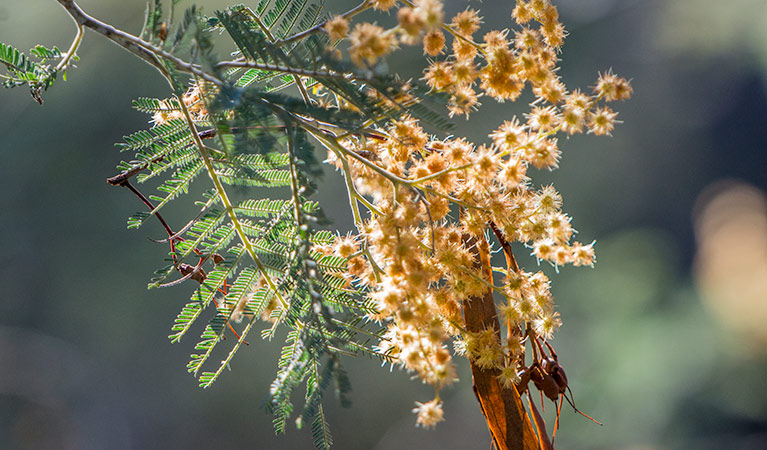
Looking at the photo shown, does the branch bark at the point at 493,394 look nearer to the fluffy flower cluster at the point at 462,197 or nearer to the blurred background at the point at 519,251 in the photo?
the fluffy flower cluster at the point at 462,197

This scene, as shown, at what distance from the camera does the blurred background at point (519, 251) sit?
126 inches

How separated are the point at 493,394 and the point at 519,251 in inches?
122

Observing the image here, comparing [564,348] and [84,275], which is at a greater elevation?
[564,348]

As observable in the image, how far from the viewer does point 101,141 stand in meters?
3.76

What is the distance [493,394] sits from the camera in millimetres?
425

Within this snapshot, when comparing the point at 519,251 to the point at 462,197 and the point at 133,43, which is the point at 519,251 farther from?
the point at 133,43

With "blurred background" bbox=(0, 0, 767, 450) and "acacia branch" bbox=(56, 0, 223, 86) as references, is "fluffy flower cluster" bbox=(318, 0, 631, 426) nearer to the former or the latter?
"acacia branch" bbox=(56, 0, 223, 86)

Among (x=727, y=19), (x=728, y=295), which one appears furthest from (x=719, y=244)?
(x=727, y=19)

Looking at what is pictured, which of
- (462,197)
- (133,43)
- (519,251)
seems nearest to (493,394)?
(462,197)

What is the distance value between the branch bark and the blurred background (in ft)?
9.93

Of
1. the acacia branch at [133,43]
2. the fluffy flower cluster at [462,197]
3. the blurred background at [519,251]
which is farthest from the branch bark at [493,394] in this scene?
the blurred background at [519,251]

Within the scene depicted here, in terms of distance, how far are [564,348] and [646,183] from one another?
4.68 feet

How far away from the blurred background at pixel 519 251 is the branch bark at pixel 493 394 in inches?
119

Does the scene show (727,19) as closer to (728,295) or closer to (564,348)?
(728,295)
